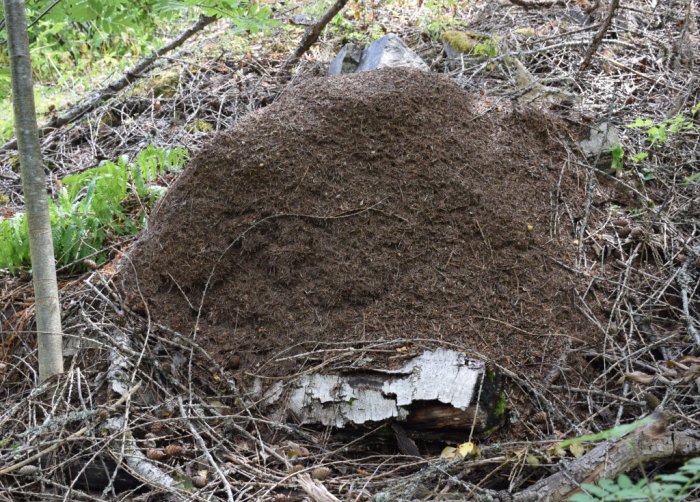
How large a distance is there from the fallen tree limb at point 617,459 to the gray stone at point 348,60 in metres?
3.99

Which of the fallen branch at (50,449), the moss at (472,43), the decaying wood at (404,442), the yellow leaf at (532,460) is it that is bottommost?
the decaying wood at (404,442)

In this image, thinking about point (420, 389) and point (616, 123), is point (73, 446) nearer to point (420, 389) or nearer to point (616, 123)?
point (420, 389)

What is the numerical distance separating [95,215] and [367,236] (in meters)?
1.89

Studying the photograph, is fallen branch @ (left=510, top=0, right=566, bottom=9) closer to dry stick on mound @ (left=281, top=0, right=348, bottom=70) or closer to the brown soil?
dry stick on mound @ (left=281, top=0, right=348, bottom=70)

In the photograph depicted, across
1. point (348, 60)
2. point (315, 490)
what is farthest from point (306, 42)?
point (315, 490)

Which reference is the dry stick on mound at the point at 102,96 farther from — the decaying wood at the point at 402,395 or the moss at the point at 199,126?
the decaying wood at the point at 402,395

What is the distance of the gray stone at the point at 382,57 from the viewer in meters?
5.01

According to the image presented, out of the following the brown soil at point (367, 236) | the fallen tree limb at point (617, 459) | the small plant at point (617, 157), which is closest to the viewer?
the fallen tree limb at point (617, 459)

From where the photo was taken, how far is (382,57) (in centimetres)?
501

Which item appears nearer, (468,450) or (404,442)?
(468,450)

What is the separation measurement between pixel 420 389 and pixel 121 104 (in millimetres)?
4863

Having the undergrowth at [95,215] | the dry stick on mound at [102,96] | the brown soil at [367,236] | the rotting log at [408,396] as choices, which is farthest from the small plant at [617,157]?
the dry stick on mound at [102,96]

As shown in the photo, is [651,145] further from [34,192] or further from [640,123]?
[34,192]

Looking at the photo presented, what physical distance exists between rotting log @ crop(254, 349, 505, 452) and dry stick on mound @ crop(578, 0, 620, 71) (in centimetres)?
332
